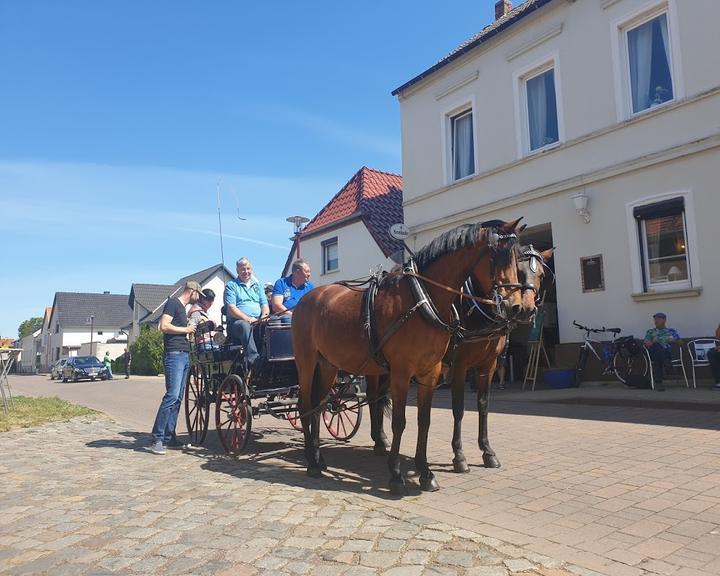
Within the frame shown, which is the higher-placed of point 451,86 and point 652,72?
point 451,86

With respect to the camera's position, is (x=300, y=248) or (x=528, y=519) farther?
(x=300, y=248)

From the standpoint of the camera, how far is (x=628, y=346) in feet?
33.3

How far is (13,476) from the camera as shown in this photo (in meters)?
5.49

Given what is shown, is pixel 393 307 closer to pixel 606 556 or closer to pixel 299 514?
pixel 299 514

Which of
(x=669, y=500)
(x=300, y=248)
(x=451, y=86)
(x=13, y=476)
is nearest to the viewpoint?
(x=669, y=500)

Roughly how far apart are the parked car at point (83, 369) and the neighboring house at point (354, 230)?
1785 centimetres

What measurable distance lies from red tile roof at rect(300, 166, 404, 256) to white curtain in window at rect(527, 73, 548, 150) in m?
5.48

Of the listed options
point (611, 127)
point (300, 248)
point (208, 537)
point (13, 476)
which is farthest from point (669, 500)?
point (300, 248)

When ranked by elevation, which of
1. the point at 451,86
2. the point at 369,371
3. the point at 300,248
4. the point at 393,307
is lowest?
the point at 369,371

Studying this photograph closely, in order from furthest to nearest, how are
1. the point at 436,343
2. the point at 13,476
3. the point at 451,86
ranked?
the point at 451,86, the point at 13,476, the point at 436,343

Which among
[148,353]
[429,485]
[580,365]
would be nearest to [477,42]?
[580,365]

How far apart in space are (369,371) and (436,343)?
0.94 metres

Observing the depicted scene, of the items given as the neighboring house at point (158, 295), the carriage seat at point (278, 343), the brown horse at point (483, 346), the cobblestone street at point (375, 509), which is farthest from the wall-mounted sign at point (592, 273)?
the neighboring house at point (158, 295)

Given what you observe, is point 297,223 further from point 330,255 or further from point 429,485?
point 429,485
